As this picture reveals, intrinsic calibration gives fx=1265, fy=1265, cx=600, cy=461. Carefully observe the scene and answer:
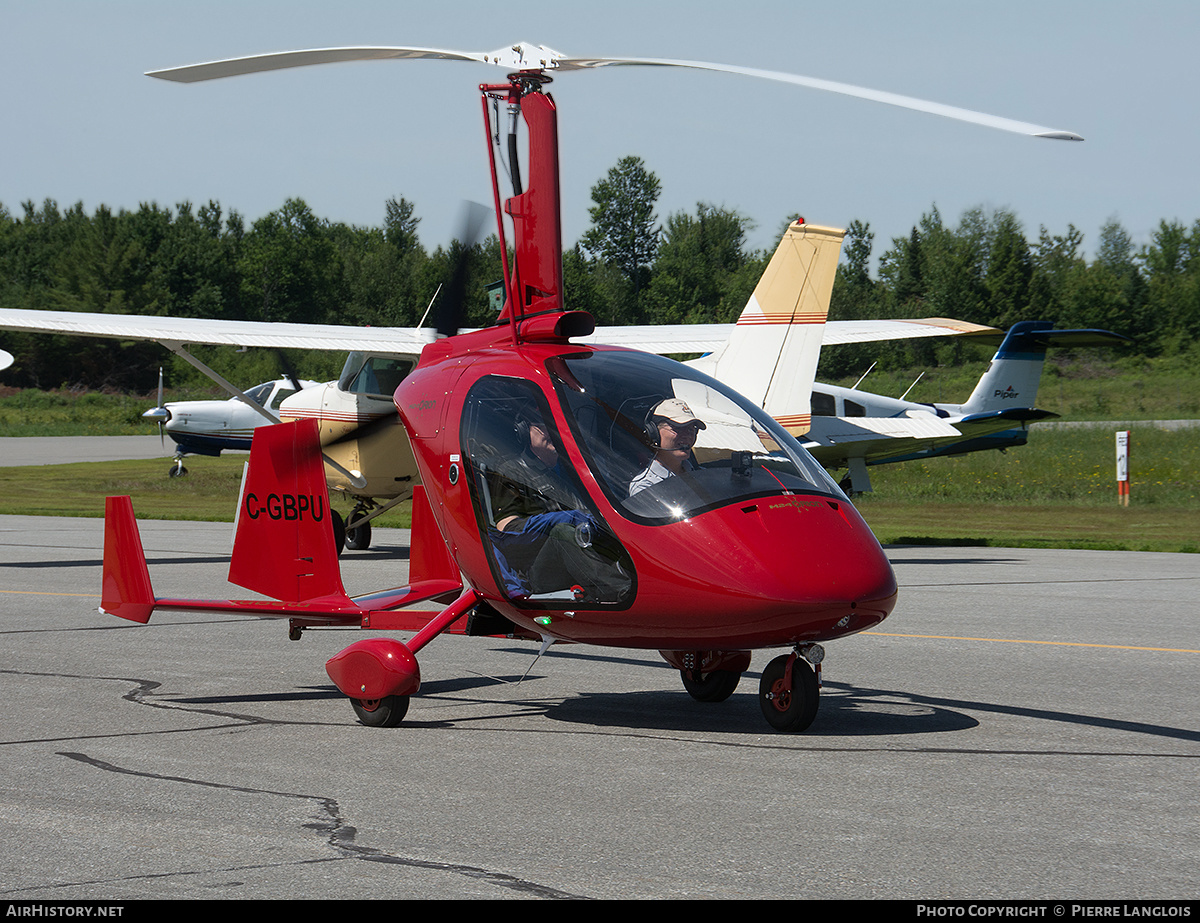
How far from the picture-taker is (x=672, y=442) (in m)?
6.62

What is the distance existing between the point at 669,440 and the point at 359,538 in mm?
12873

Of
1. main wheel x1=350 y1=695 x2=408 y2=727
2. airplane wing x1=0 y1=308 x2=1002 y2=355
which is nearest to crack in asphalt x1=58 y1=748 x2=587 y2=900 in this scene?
main wheel x1=350 y1=695 x2=408 y2=727

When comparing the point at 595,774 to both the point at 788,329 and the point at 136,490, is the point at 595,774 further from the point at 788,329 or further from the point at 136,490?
the point at 136,490

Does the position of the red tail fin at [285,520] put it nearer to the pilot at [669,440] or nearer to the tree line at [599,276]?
the pilot at [669,440]

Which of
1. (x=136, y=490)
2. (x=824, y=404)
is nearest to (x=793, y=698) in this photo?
(x=824, y=404)

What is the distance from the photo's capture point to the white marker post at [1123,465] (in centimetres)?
2644

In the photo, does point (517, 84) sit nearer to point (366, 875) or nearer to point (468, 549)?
point (468, 549)

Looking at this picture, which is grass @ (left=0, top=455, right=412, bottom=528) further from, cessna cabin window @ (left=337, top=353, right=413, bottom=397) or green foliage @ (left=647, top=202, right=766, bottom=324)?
green foliage @ (left=647, top=202, right=766, bottom=324)

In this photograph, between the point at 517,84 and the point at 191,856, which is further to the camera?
the point at 517,84

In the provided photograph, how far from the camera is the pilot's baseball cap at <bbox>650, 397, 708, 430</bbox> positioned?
22.0 ft

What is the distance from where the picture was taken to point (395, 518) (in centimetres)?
2623

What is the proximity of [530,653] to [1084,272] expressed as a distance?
277 feet

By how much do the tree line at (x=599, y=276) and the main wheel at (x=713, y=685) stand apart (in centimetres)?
4835
